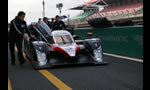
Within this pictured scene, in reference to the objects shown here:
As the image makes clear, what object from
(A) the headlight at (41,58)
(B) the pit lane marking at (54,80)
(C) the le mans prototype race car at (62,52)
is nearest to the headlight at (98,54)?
(C) the le mans prototype race car at (62,52)

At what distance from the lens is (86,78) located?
5828mm

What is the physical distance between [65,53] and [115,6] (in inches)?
1972

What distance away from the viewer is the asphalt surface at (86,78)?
16.5ft

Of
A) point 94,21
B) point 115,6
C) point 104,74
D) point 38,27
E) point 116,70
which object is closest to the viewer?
point 104,74

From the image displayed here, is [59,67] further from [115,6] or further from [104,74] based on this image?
[115,6]

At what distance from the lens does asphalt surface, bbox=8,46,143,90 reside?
502cm

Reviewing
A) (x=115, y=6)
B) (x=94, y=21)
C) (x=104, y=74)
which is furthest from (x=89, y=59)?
(x=115, y=6)

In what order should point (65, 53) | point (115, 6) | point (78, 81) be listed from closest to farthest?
1. point (78, 81)
2. point (65, 53)
3. point (115, 6)

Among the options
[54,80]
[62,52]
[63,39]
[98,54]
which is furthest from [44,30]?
[54,80]

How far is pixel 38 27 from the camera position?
9.26 meters

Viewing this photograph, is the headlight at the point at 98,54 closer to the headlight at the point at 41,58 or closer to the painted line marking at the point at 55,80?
the headlight at the point at 41,58

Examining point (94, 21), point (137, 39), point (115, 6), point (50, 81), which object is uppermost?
point (115, 6)

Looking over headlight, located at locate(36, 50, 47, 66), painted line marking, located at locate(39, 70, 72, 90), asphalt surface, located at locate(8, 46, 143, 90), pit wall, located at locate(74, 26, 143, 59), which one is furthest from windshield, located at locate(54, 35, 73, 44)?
pit wall, located at locate(74, 26, 143, 59)
